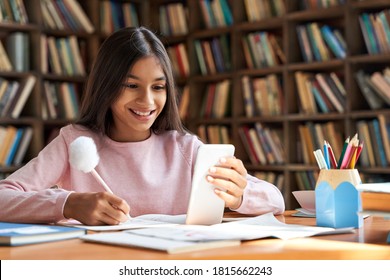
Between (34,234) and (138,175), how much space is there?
792 millimetres

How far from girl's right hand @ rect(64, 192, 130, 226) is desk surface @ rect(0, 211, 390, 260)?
184mm

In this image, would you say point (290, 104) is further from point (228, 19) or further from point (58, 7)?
point (58, 7)

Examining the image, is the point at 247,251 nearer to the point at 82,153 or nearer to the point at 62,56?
the point at 82,153

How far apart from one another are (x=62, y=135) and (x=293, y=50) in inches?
93.6

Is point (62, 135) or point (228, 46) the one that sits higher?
point (228, 46)

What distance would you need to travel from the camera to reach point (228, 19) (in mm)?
4309

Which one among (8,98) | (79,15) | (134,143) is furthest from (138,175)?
(79,15)

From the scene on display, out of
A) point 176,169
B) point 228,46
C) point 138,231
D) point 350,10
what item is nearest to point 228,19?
point 228,46

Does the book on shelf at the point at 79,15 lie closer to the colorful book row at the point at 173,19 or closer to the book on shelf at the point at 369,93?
the colorful book row at the point at 173,19

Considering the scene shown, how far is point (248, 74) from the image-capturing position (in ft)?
13.8

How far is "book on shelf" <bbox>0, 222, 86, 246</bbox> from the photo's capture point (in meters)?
1.12

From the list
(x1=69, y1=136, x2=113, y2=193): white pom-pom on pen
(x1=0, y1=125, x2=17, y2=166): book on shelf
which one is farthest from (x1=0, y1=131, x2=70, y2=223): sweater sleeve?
(x1=0, y1=125, x2=17, y2=166): book on shelf

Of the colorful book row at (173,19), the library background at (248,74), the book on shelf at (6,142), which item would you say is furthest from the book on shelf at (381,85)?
the book on shelf at (6,142)
